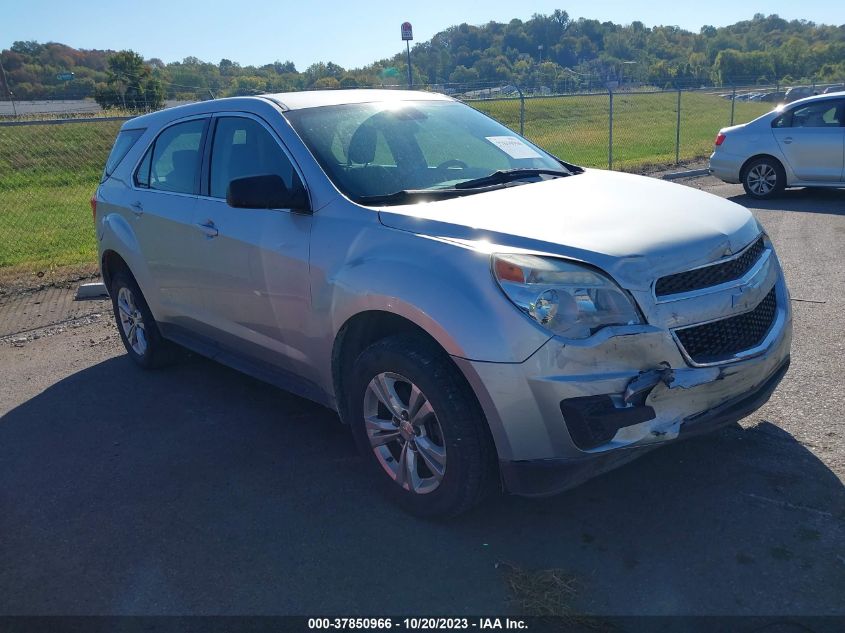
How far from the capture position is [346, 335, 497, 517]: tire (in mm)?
3209

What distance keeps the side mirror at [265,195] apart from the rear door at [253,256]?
9cm

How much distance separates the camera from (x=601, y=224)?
133 inches

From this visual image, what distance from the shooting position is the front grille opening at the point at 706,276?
10.2ft

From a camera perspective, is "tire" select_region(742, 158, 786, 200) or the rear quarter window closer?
the rear quarter window

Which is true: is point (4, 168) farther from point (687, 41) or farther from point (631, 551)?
point (687, 41)

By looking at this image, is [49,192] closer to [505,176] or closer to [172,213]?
[172,213]

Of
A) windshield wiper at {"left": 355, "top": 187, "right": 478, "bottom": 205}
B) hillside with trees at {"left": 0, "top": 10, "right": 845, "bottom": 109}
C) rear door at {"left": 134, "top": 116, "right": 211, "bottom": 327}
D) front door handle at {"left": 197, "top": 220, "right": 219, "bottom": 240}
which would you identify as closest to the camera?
windshield wiper at {"left": 355, "top": 187, "right": 478, "bottom": 205}

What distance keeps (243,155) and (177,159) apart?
823mm

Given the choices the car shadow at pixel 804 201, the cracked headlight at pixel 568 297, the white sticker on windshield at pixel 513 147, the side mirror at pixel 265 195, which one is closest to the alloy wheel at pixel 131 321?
the side mirror at pixel 265 195

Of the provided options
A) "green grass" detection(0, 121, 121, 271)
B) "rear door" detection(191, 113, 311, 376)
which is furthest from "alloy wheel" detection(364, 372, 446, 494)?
"green grass" detection(0, 121, 121, 271)

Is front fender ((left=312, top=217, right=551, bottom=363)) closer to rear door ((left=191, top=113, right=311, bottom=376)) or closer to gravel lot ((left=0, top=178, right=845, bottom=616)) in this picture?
rear door ((left=191, top=113, right=311, bottom=376))

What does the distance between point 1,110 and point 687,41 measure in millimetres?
90478

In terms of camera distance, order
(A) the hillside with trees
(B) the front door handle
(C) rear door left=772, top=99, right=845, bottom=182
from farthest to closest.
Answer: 1. (A) the hillside with trees
2. (C) rear door left=772, top=99, right=845, bottom=182
3. (B) the front door handle

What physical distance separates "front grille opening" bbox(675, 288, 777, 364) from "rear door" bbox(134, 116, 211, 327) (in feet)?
9.54
